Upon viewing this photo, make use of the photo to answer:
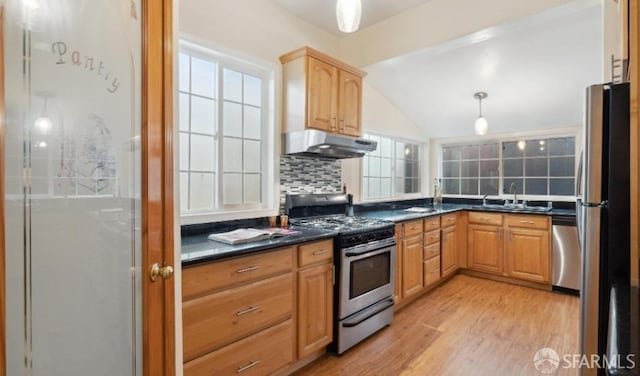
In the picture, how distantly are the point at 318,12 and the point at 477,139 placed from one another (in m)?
3.06

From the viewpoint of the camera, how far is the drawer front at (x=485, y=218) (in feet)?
13.0

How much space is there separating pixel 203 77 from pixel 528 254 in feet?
13.0

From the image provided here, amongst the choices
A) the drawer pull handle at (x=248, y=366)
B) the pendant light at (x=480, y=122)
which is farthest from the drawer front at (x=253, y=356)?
the pendant light at (x=480, y=122)

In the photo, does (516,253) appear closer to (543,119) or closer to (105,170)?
(543,119)

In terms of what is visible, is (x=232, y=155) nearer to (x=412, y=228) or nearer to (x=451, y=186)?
(x=412, y=228)

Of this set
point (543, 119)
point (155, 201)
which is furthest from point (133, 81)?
point (543, 119)

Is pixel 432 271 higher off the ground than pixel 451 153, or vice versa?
pixel 451 153

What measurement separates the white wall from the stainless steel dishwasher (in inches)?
92.6

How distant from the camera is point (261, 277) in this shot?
6.10 feet

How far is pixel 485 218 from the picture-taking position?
4.06m

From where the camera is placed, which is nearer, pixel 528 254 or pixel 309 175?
pixel 309 175

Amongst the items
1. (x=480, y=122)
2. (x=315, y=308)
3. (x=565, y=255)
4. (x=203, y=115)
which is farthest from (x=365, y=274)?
(x=565, y=255)

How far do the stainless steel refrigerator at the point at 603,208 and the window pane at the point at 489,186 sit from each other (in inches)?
134

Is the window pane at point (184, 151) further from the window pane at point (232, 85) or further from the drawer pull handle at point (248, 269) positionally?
the drawer pull handle at point (248, 269)
